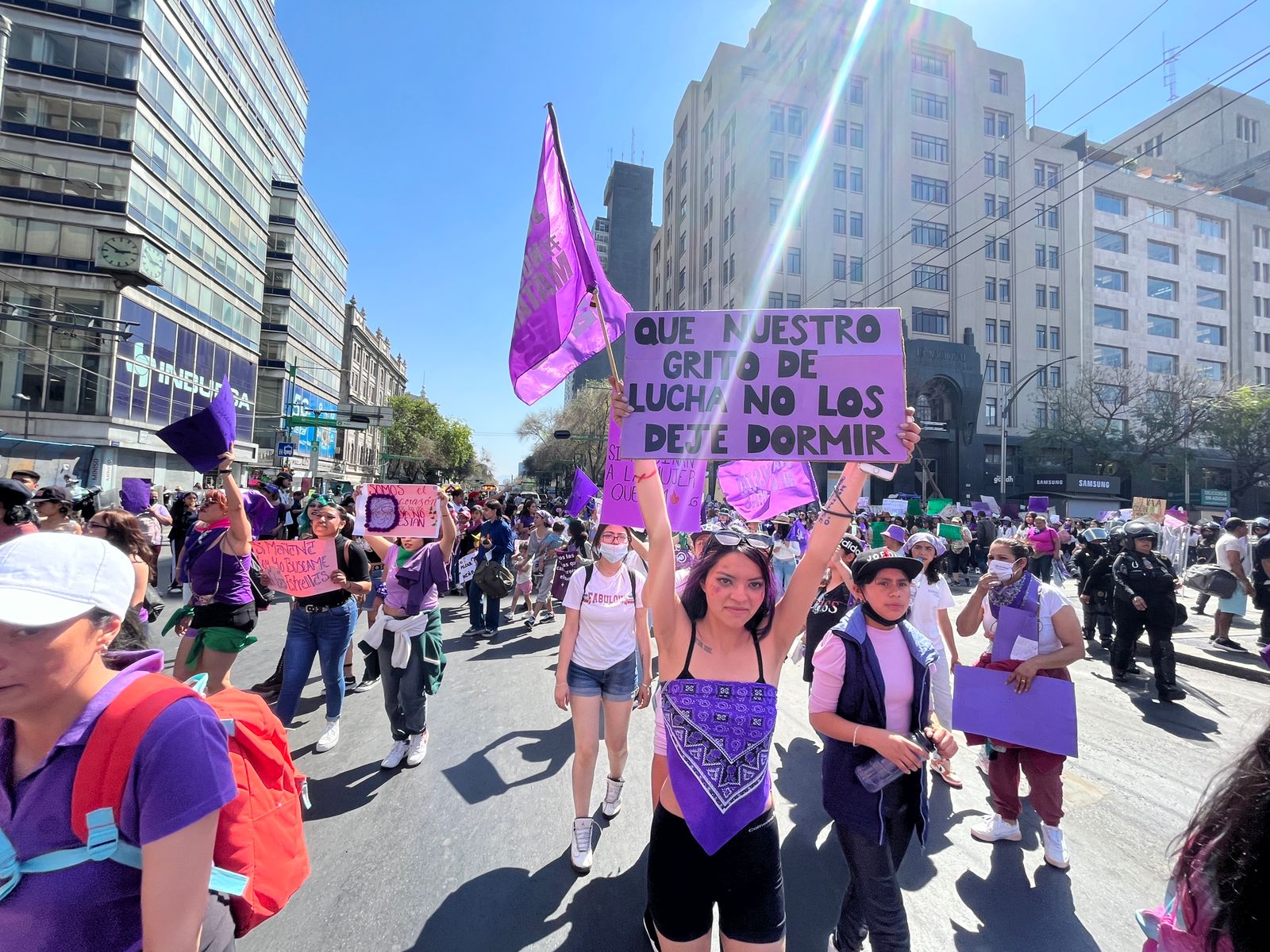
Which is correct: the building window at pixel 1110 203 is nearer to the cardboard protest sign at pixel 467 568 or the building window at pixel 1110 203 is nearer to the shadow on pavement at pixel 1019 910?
the cardboard protest sign at pixel 467 568

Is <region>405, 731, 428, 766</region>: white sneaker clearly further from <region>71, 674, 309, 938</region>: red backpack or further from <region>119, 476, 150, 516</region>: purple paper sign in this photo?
<region>119, 476, 150, 516</region>: purple paper sign

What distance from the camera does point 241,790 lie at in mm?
1519

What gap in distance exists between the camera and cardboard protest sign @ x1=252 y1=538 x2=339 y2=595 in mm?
4621

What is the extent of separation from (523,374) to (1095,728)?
651 cm

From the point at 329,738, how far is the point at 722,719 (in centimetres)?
408

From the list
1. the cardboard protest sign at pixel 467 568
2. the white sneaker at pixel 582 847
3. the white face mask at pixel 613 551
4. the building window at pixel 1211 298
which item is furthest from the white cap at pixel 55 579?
the building window at pixel 1211 298

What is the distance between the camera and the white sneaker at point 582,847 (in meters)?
3.29

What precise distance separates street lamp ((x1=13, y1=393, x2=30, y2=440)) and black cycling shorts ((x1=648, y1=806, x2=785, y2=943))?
3267cm

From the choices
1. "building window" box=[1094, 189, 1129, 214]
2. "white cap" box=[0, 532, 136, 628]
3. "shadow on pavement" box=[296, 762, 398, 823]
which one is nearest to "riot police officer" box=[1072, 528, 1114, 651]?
"shadow on pavement" box=[296, 762, 398, 823]

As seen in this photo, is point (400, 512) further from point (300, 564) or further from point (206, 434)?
point (206, 434)

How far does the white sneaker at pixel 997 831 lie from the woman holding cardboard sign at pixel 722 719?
2518mm

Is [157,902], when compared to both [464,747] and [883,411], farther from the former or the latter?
[464,747]

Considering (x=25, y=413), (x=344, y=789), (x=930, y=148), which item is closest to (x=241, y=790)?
(x=344, y=789)

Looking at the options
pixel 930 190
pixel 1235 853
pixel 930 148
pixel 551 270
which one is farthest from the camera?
pixel 930 148
